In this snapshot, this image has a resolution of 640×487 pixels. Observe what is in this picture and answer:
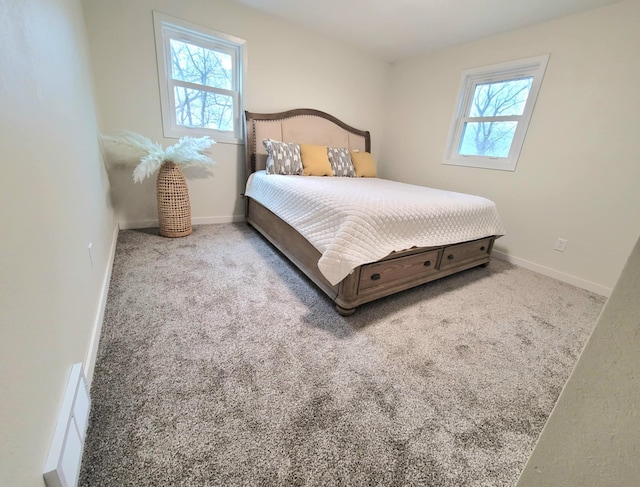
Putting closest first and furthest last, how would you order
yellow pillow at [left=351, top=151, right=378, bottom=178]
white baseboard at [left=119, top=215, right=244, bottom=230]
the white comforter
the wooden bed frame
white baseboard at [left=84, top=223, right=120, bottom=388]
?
white baseboard at [left=84, top=223, right=120, bottom=388] → the white comforter → the wooden bed frame → white baseboard at [left=119, top=215, right=244, bottom=230] → yellow pillow at [left=351, top=151, right=378, bottom=178]

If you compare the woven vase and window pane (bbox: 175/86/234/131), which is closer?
the woven vase

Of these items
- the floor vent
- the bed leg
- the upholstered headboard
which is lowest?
the bed leg

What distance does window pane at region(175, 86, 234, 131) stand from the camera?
2.72 meters

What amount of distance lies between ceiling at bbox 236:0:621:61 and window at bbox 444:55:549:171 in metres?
0.36

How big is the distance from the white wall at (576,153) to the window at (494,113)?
0.08 m

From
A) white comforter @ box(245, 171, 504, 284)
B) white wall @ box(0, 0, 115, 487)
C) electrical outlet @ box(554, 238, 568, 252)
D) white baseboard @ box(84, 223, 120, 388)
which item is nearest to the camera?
white wall @ box(0, 0, 115, 487)

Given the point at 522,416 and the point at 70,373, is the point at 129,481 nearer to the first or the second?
the point at 70,373

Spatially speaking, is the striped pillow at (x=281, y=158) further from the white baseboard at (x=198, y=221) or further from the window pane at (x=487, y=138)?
the window pane at (x=487, y=138)

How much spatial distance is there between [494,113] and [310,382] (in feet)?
10.8

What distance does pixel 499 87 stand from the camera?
2.83 metres

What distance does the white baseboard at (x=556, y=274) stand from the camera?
226 cm

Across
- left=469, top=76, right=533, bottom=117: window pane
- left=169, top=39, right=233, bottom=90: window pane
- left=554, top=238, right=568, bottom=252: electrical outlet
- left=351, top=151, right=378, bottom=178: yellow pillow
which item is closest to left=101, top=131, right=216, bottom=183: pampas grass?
left=169, top=39, right=233, bottom=90: window pane

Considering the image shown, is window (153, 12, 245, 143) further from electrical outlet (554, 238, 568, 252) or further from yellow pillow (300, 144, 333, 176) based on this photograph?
electrical outlet (554, 238, 568, 252)

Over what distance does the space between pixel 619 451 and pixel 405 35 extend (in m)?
3.65
